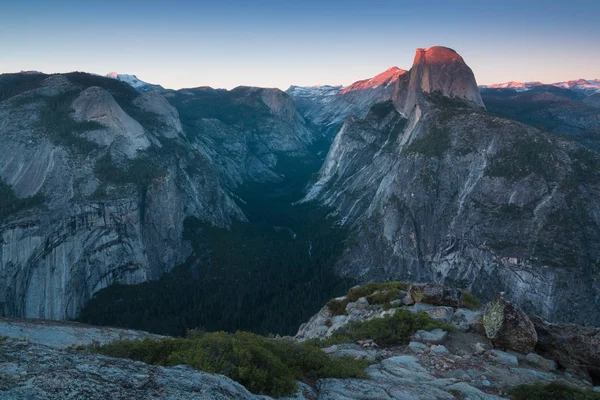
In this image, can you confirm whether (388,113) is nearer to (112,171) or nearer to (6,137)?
(112,171)

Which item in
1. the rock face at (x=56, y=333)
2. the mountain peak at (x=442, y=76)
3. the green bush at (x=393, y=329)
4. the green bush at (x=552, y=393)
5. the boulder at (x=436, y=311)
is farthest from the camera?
the mountain peak at (x=442, y=76)

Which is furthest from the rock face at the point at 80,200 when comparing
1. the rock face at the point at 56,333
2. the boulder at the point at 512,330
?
the boulder at the point at 512,330

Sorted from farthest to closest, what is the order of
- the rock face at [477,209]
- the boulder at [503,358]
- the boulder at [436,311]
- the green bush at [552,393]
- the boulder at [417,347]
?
the rock face at [477,209], the boulder at [436,311], the boulder at [417,347], the boulder at [503,358], the green bush at [552,393]

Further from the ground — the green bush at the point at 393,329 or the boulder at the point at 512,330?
the boulder at the point at 512,330

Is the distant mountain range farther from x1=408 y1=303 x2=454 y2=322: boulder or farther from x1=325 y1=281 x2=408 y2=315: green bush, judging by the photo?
x1=408 y1=303 x2=454 y2=322: boulder

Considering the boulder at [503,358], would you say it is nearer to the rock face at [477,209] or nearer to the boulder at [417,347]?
the boulder at [417,347]

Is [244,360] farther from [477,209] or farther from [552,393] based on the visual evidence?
[477,209]

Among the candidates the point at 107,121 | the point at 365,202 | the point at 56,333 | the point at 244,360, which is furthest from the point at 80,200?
the point at 365,202

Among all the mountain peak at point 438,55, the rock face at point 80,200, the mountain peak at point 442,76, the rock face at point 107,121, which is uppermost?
the mountain peak at point 438,55
